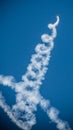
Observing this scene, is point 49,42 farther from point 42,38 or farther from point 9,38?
point 9,38

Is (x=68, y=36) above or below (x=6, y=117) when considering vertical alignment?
above

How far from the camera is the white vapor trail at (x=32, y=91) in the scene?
1.77 metres

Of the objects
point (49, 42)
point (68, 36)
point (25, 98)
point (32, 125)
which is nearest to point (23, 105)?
point (25, 98)

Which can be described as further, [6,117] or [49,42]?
[6,117]

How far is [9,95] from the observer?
1846 millimetres

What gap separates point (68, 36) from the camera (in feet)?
5.78

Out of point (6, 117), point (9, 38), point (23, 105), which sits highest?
point (9, 38)

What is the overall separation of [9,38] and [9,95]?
53cm

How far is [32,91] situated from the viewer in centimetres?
182

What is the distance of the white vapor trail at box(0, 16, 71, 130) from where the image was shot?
69.8 inches

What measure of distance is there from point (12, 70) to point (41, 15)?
1.85ft

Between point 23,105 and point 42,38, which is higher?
point 42,38

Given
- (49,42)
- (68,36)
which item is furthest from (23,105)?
(68,36)

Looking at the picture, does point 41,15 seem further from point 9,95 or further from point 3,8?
point 9,95
